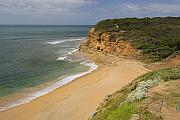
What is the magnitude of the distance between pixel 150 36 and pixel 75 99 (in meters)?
28.4

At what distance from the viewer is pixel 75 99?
22969 millimetres

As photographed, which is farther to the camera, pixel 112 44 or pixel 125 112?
pixel 112 44

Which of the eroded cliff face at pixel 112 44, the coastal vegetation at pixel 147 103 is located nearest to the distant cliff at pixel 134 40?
the eroded cliff face at pixel 112 44

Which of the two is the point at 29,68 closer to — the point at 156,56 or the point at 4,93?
the point at 4,93

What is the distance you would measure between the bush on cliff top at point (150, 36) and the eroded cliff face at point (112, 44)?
0.82 m

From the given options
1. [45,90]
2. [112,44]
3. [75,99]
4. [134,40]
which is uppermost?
[134,40]

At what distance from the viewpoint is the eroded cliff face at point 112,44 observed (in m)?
43.5

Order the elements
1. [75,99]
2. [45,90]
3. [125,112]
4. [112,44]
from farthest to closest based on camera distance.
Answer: [112,44], [45,90], [75,99], [125,112]

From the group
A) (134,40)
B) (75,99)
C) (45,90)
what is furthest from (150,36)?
(75,99)

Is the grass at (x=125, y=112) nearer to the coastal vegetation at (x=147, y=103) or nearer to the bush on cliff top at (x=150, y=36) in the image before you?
the coastal vegetation at (x=147, y=103)

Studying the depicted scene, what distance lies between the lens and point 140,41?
4450 centimetres

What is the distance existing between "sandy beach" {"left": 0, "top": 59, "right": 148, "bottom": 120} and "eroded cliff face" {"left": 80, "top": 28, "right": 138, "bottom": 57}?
9.50 m

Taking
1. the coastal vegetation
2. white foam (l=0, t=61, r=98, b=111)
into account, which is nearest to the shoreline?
white foam (l=0, t=61, r=98, b=111)

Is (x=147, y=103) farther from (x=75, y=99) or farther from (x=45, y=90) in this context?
(x=45, y=90)
